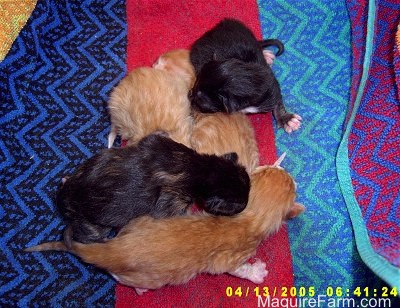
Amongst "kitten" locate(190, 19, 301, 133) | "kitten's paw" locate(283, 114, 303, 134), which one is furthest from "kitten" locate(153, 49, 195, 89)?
"kitten's paw" locate(283, 114, 303, 134)

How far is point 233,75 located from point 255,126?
1.41 feet

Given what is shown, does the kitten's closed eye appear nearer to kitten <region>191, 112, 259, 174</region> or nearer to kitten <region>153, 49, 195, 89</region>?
kitten <region>191, 112, 259, 174</region>

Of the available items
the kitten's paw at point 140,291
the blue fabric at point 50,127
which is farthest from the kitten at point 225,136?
the kitten's paw at point 140,291

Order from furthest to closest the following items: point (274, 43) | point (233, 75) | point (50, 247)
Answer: point (274, 43) → point (233, 75) → point (50, 247)

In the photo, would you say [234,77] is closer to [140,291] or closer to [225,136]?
[225,136]

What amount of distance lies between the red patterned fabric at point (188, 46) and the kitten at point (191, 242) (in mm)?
221

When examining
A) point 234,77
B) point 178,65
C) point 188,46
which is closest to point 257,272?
point 234,77

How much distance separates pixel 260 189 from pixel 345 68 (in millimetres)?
1080

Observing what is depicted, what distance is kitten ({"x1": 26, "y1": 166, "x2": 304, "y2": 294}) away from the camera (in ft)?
5.57

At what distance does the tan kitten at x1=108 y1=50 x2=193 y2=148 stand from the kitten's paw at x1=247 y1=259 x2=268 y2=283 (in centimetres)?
69

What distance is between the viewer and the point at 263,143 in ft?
7.71

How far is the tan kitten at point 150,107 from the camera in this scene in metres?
2.11

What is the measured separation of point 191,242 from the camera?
67.5 inches
